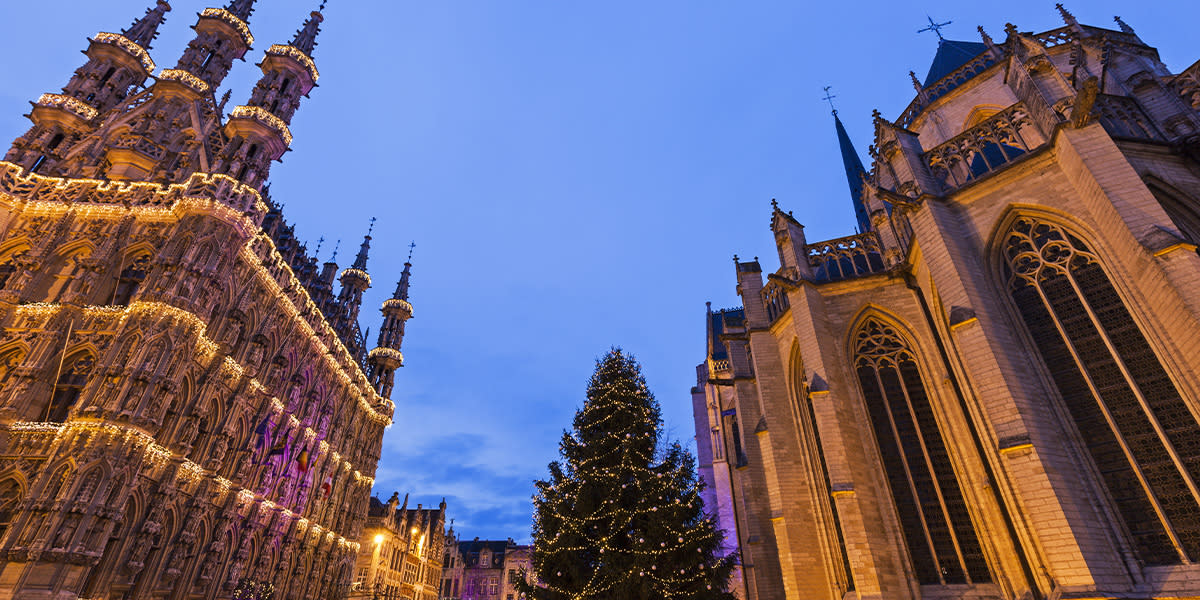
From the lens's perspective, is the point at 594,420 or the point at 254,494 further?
the point at 254,494

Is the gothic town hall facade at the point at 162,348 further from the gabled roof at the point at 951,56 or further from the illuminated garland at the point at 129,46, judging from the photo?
the gabled roof at the point at 951,56

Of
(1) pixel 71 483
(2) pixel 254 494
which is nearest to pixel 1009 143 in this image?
(1) pixel 71 483

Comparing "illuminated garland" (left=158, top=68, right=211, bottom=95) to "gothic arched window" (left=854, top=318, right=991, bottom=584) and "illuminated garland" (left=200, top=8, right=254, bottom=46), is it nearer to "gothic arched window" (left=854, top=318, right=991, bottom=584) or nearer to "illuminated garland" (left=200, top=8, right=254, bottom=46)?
"illuminated garland" (left=200, top=8, right=254, bottom=46)

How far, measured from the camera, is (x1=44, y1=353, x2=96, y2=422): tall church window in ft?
56.5

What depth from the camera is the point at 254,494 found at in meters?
23.2

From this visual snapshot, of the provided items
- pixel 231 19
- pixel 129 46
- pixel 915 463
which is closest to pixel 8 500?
pixel 129 46

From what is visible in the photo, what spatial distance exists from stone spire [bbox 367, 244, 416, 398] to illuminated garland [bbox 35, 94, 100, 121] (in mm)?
17997

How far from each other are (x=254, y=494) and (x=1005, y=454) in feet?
87.1

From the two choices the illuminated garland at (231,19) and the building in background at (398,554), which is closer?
the illuminated garland at (231,19)

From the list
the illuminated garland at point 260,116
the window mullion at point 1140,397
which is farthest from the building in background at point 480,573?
the window mullion at point 1140,397

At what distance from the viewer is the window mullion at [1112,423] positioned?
34.3 ft

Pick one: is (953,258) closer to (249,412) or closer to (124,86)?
(249,412)

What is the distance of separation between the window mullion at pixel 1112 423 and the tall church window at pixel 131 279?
28.0 meters

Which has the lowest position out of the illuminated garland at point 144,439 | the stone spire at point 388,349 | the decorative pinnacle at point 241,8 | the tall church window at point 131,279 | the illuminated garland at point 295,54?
the illuminated garland at point 144,439
